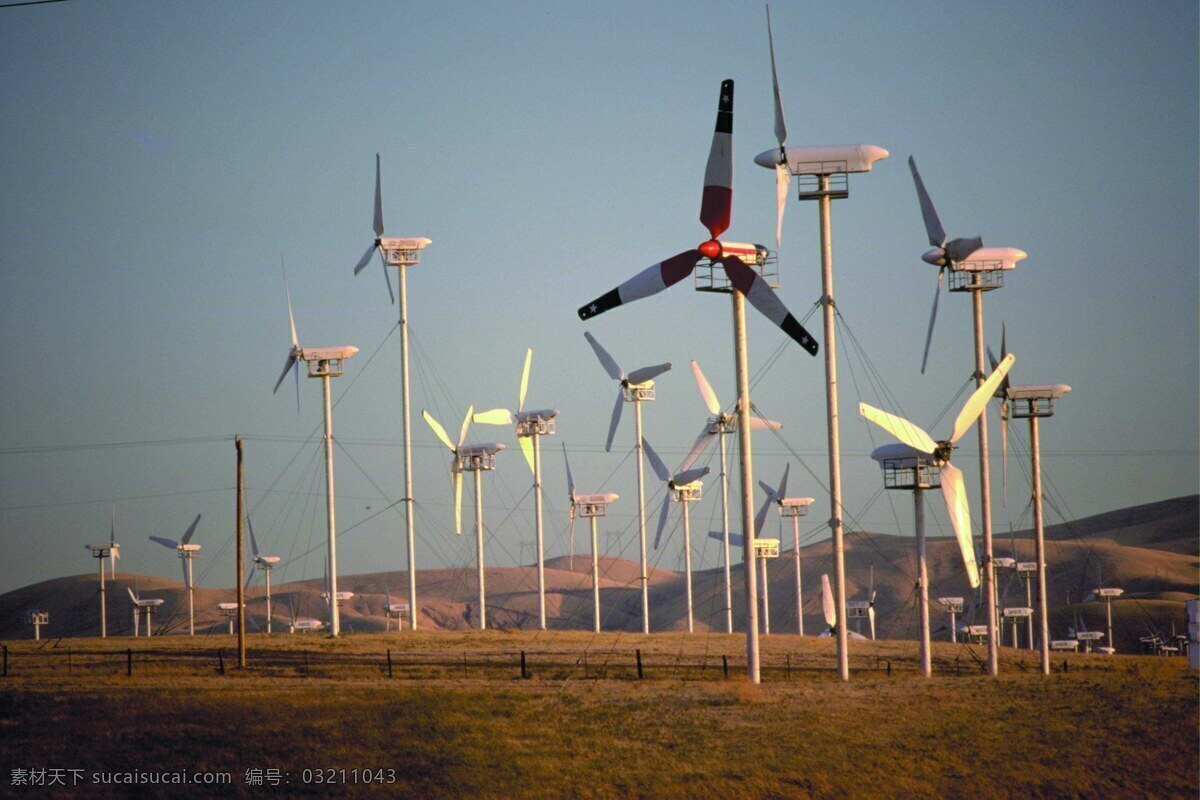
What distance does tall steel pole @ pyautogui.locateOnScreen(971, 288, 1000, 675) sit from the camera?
217 feet

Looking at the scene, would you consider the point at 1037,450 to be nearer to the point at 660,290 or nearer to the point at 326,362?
the point at 660,290

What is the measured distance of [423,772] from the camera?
4197 cm

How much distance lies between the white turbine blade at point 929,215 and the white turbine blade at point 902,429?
11.8 meters

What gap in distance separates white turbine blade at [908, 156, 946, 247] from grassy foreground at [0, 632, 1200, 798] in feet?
67.7

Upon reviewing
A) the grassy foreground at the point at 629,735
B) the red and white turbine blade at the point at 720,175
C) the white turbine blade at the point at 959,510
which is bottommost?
the grassy foreground at the point at 629,735

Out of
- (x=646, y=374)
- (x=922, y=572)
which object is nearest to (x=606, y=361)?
(x=646, y=374)

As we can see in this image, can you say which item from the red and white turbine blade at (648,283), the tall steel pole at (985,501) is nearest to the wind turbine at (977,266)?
the tall steel pole at (985,501)

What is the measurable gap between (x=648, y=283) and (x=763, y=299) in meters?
3.89

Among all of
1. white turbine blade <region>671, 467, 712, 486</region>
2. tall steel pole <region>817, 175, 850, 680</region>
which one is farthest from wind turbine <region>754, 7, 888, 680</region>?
white turbine blade <region>671, 467, 712, 486</region>

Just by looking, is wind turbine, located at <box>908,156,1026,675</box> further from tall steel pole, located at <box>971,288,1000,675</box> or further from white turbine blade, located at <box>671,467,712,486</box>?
white turbine blade, located at <box>671,467,712,486</box>

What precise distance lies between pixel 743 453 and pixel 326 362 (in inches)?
1583

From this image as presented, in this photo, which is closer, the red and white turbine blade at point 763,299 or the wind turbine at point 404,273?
the red and white turbine blade at point 763,299

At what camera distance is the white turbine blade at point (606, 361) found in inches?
3787

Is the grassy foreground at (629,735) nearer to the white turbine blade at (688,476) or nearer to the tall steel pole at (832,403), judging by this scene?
the tall steel pole at (832,403)
